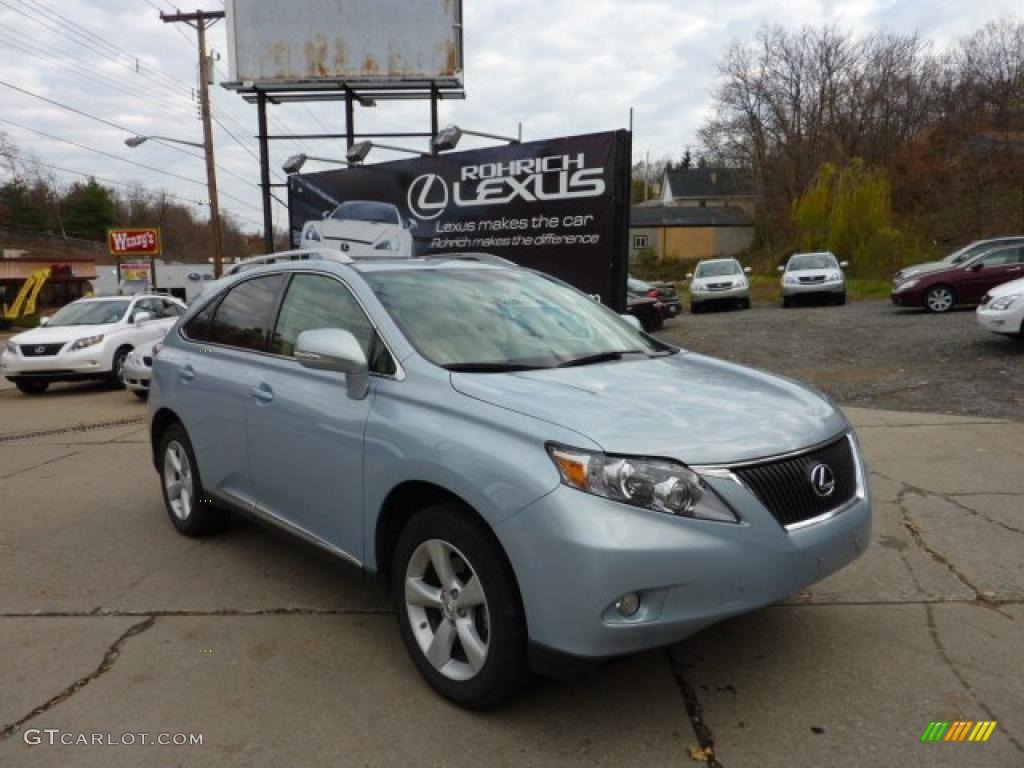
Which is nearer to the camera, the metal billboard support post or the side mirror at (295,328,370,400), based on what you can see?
the side mirror at (295,328,370,400)

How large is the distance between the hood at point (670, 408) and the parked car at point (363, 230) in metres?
9.58

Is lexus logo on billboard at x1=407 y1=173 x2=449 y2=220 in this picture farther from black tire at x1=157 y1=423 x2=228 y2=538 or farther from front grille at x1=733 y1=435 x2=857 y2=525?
front grille at x1=733 y1=435 x2=857 y2=525

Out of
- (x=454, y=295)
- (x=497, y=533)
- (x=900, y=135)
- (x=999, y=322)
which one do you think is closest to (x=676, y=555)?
(x=497, y=533)

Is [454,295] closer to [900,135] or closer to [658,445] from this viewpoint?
[658,445]

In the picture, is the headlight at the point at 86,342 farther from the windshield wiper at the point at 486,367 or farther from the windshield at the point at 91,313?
the windshield wiper at the point at 486,367

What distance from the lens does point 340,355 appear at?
10.3 feet

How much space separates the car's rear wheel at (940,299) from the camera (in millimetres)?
17312

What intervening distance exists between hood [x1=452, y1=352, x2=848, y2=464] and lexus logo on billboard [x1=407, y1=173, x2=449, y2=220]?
9327 mm

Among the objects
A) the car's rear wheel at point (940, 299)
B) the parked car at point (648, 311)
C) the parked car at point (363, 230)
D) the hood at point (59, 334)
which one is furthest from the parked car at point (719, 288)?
the hood at point (59, 334)

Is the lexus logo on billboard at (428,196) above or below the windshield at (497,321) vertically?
above

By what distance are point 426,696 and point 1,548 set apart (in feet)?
11.4

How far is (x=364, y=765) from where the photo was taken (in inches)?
101

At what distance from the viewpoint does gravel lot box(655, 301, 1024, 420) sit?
9023 mm

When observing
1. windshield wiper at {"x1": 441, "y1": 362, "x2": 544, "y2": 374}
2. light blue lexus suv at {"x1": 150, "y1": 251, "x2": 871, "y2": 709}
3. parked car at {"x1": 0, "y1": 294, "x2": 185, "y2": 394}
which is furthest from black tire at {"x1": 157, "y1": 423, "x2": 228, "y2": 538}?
parked car at {"x1": 0, "y1": 294, "x2": 185, "y2": 394}
